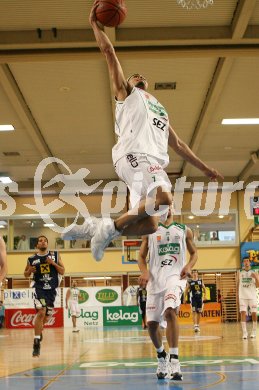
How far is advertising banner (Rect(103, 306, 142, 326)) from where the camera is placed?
28.5m

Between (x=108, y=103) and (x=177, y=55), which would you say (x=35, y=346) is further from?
(x=108, y=103)

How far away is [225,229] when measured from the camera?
108ft

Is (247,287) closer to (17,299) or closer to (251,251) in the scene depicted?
(251,251)

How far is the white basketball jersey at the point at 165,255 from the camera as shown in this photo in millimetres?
8328

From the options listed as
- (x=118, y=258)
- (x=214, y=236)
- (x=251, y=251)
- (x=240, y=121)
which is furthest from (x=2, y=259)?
(x=214, y=236)

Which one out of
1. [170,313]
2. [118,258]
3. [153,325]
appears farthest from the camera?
[118,258]

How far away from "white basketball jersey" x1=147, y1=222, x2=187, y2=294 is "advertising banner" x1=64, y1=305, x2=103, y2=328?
67.5 feet

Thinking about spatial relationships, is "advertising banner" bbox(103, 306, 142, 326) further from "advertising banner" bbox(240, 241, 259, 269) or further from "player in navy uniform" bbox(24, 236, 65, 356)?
"player in navy uniform" bbox(24, 236, 65, 356)

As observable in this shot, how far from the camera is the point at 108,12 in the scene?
5555mm

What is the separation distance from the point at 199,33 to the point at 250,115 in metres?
7.10

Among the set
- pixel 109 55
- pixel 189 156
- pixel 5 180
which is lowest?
pixel 189 156

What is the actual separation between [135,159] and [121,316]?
23.7 meters

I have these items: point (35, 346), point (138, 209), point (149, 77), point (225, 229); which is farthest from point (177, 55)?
point (225, 229)

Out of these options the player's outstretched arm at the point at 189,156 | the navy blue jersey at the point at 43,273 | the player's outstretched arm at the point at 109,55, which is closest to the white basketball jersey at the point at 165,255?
the player's outstretched arm at the point at 189,156
